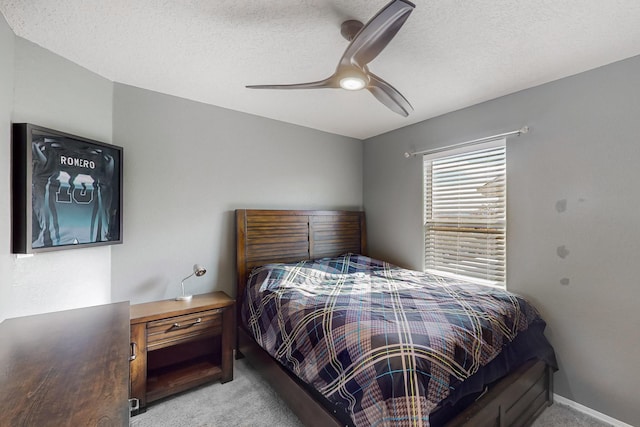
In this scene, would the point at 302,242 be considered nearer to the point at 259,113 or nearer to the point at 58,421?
the point at 259,113

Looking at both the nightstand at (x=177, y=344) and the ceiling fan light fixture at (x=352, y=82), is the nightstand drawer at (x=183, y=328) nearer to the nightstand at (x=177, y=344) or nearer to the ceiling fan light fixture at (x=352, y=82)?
the nightstand at (x=177, y=344)

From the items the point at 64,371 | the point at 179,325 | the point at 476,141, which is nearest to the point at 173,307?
the point at 179,325

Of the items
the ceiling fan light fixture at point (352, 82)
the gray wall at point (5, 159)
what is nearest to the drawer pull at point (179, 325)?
the gray wall at point (5, 159)

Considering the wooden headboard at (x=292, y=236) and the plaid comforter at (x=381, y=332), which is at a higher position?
the wooden headboard at (x=292, y=236)

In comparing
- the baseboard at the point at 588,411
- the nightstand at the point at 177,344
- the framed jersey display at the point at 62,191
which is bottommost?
the baseboard at the point at 588,411

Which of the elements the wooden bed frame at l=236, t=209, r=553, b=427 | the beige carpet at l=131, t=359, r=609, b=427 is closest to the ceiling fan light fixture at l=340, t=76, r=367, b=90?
the wooden bed frame at l=236, t=209, r=553, b=427

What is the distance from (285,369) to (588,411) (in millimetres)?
2158

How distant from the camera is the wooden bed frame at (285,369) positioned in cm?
Answer: 153

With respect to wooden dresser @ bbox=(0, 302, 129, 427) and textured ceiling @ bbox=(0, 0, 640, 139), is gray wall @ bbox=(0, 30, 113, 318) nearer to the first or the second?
textured ceiling @ bbox=(0, 0, 640, 139)

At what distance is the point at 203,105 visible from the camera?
262 cm

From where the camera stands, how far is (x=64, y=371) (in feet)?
3.06

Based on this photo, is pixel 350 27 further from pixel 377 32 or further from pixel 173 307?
pixel 173 307

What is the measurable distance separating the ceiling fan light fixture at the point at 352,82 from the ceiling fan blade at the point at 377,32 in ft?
0.31

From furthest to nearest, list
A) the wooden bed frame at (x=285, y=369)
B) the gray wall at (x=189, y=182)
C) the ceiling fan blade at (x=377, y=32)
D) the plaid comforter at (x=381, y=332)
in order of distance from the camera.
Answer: the gray wall at (x=189, y=182), the wooden bed frame at (x=285, y=369), the plaid comforter at (x=381, y=332), the ceiling fan blade at (x=377, y=32)
